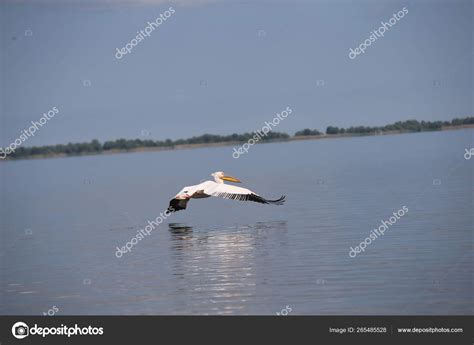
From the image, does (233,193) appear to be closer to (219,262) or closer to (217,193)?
(217,193)

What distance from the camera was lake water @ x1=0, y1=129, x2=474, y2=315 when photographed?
16.1 m

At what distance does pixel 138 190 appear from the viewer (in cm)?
4031

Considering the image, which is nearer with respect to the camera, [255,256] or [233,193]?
[255,256]

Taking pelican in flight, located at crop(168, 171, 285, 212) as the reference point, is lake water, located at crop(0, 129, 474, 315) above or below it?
below
